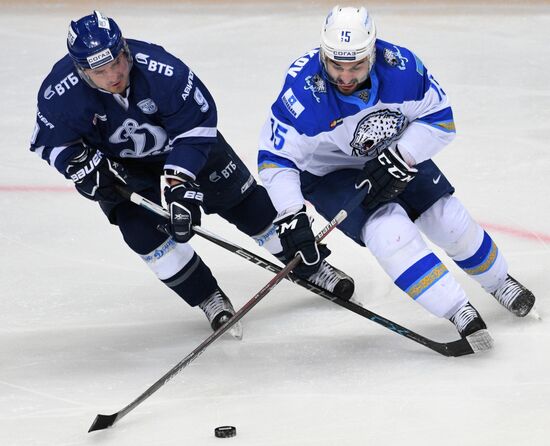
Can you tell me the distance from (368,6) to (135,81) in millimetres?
4373

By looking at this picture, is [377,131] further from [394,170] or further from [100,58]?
[100,58]

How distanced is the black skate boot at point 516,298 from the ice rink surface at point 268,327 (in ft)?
0.14

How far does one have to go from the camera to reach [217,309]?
12.0ft

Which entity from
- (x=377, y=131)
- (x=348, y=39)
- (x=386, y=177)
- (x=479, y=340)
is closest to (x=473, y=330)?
(x=479, y=340)

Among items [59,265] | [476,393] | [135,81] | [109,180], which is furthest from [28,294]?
[476,393]

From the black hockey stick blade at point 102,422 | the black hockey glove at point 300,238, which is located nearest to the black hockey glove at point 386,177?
the black hockey glove at point 300,238

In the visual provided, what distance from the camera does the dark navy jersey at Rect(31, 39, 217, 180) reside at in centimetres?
333

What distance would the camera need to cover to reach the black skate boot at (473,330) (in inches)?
127

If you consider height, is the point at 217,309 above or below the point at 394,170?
below

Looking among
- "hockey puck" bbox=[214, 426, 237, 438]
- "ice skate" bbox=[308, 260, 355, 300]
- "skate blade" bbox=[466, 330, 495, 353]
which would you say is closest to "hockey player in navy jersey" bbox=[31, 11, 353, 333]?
"ice skate" bbox=[308, 260, 355, 300]

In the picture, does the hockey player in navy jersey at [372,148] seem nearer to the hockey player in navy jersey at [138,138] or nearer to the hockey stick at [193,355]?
the hockey stick at [193,355]

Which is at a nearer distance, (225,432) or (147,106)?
(225,432)

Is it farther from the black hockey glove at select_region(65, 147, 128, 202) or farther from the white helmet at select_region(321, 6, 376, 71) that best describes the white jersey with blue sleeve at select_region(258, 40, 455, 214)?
the black hockey glove at select_region(65, 147, 128, 202)

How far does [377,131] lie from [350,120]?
0.10 metres
